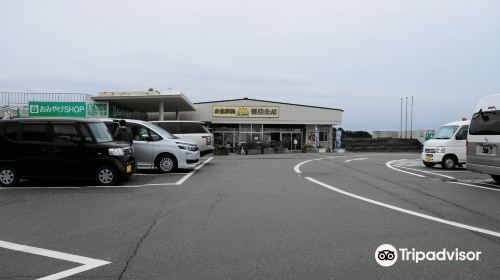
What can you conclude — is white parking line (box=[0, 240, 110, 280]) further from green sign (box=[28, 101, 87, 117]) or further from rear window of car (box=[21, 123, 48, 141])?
green sign (box=[28, 101, 87, 117])

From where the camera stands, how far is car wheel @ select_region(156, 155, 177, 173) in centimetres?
1398

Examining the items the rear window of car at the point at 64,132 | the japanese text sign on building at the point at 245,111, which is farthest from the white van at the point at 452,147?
the japanese text sign on building at the point at 245,111

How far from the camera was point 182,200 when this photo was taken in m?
8.38

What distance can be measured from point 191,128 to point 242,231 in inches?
536

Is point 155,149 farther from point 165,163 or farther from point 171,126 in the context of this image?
point 171,126

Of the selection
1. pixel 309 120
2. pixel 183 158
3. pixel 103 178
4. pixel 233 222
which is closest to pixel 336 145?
pixel 309 120

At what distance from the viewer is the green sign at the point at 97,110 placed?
2610cm

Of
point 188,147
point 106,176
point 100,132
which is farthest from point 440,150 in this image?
point 100,132

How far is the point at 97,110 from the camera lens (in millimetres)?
26891

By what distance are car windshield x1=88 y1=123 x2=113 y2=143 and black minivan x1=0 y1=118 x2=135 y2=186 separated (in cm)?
3

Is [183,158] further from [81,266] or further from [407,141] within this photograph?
[407,141]

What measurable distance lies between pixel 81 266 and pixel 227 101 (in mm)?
37079

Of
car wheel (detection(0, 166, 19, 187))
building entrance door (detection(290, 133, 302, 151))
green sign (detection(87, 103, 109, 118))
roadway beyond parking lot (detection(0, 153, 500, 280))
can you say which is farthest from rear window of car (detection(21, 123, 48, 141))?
building entrance door (detection(290, 133, 302, 151))

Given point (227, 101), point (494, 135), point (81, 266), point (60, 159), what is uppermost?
point (227, 101)
